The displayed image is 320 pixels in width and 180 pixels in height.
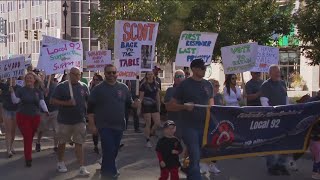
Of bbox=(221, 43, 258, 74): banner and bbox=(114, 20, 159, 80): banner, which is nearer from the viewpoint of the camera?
bbox=(114, 20, 159, 80): banner

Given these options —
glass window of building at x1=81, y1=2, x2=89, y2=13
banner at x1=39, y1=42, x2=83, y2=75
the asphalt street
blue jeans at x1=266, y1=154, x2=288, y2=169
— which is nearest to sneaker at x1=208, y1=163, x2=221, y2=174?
the asphalt street

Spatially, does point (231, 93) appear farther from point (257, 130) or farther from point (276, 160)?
point (257, 130)

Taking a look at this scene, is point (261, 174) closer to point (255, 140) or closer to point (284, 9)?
point (255, 140)

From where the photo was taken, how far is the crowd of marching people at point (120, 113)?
7406 millimetres

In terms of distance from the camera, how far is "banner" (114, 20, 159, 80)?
11.5 m

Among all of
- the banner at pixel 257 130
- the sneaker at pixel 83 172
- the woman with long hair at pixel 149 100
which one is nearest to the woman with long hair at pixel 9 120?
the sneaker at pixel 83 172

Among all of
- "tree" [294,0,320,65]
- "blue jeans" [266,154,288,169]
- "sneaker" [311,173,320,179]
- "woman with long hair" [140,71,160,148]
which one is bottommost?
"sneaker" [311,173,320,179]


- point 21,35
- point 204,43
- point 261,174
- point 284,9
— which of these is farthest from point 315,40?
point 21,35

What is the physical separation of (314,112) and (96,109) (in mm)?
3422

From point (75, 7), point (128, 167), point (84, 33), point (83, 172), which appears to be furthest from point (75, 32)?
point (83, 172)

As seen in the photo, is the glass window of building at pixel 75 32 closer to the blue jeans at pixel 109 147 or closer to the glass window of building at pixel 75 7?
the glass window of building at pixel 75 7

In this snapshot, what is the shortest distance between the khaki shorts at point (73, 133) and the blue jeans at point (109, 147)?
93 cm

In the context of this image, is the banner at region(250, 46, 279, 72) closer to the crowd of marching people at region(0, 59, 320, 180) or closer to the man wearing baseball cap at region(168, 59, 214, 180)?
the crowd of marching people at region(0, 59, 320, 180)

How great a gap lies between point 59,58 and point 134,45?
5.72 ft
